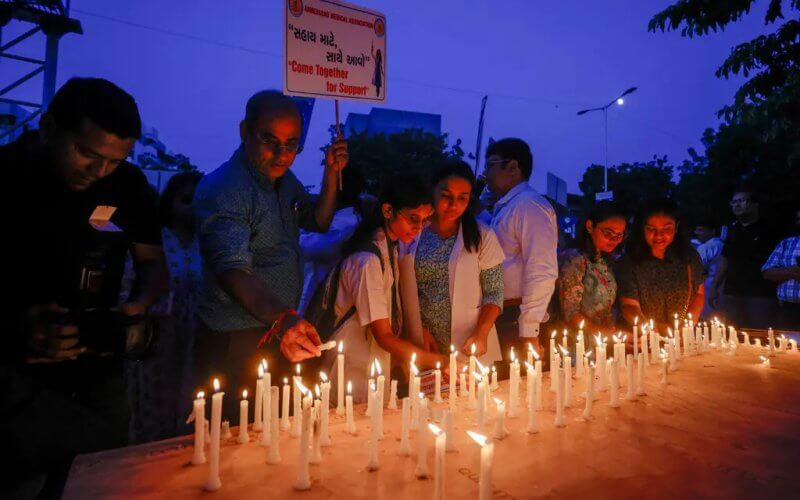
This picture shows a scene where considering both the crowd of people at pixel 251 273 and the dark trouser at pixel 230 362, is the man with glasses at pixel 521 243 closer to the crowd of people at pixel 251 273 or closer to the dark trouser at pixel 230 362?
the crowd of people at pixel 251 273

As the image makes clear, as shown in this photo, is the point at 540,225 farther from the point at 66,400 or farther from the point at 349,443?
the point at 66,400

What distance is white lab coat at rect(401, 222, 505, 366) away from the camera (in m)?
3.51

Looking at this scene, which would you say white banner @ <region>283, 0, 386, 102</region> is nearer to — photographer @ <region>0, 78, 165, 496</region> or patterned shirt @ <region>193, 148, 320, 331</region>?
patterned shirt @ <region>193, 148, 320, 331</region>

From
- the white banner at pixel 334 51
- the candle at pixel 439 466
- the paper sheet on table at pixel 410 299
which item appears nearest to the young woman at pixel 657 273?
the paper sheet on table at pixel 410 299

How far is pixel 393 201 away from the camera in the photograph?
131 inches

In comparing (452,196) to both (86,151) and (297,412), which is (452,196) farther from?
(86,151)

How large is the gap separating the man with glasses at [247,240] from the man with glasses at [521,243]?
1.75 meters

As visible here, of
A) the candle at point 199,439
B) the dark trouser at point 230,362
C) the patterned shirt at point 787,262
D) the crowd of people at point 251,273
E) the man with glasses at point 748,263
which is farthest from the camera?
the man with glasses at point 748,263

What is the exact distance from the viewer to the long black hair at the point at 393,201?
10.7ft

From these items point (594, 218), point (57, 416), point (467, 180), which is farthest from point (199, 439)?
point (594, 218)

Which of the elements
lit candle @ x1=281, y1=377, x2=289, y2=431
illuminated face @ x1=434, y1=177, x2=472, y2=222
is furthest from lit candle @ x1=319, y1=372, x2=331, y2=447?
illuminated face @ x1=434, y1=177, x2=472, y2=222

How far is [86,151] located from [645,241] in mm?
4200

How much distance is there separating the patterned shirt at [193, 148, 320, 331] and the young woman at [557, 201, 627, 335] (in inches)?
91.0

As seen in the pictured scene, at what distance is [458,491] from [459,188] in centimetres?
224
